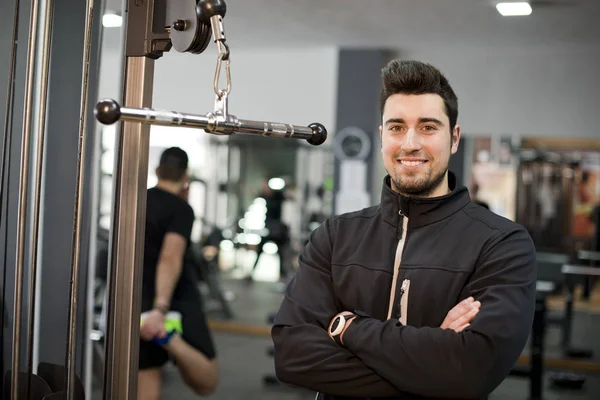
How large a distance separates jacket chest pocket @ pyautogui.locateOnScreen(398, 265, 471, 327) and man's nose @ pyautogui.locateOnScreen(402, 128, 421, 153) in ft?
0.88

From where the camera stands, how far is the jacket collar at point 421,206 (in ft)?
5.46

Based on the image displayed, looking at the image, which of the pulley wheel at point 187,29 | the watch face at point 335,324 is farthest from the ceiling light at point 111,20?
the watch face at point 335,324

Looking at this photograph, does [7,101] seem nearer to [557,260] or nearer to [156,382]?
[156,382]

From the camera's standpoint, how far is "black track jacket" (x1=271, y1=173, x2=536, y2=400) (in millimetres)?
1446

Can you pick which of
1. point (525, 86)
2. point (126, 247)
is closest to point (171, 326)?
point (126, 247)

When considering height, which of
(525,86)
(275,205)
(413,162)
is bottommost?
(275,205)

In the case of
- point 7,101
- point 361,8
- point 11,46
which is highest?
point 361,8

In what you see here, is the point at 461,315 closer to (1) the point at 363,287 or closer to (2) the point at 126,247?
(1) the point at 363,287

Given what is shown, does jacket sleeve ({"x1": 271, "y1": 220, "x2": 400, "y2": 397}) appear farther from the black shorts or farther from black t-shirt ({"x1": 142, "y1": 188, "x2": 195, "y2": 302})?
the black shorts

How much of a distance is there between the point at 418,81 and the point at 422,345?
60 centimetres

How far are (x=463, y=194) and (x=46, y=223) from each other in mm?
1118

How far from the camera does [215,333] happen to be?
6508 millimetres

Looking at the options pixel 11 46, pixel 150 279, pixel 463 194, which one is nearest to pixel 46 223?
pixel 11 46

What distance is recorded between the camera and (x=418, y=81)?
1630mm
